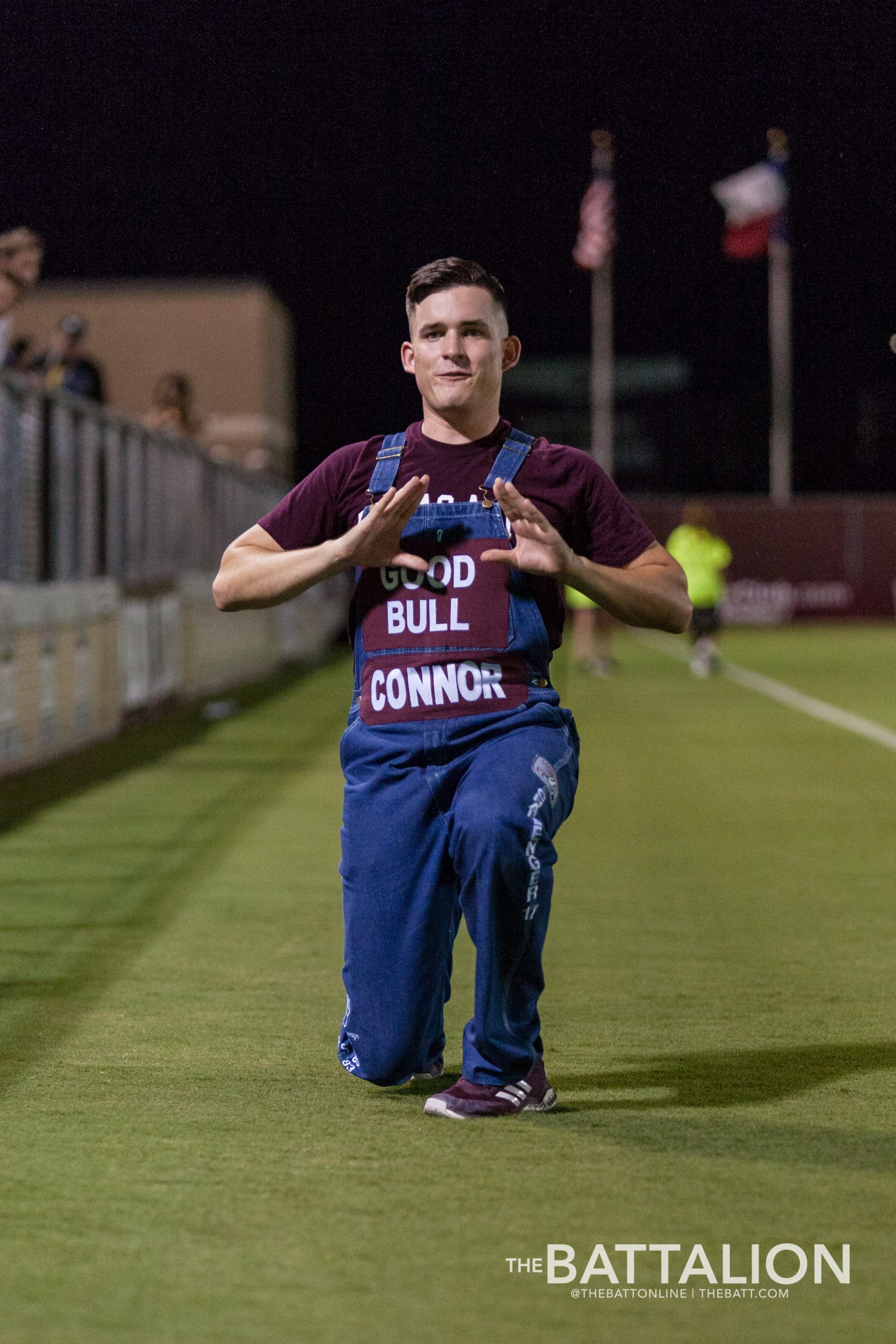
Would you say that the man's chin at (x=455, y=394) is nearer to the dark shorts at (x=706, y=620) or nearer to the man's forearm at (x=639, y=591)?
the man's forearm at (x=639, y=591)

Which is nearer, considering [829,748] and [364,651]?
[364,651]

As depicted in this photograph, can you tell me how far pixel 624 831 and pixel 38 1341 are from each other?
7667mm

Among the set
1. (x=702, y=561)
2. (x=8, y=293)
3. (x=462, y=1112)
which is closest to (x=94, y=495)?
(x=8, y=293)

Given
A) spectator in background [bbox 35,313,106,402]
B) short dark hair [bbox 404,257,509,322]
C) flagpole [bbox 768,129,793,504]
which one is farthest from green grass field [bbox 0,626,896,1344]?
flagpole [bbox 768,129,793,504]

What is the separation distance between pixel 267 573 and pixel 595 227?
36.5 metres

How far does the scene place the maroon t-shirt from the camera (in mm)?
4949

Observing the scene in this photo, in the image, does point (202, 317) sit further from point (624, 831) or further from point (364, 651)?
point (364, 651)

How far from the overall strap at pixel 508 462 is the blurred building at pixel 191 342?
43366 mm

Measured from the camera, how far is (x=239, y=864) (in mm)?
9945

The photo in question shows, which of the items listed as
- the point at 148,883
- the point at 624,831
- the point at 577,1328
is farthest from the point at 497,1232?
the point at 624,831

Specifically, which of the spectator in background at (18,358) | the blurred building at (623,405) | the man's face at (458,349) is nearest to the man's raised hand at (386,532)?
the man's face at (458,349)

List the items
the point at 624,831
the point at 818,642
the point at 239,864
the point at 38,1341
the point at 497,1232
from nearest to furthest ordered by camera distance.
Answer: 1. the point at 38,1341
2. the point at 497,1232
3. the point at 239,864
4. the point at 624,831
5. the point at 818,642

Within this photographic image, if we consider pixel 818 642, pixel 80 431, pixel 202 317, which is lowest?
pixel 818 642

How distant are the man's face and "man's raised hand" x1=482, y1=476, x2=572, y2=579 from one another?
0.40 meters
